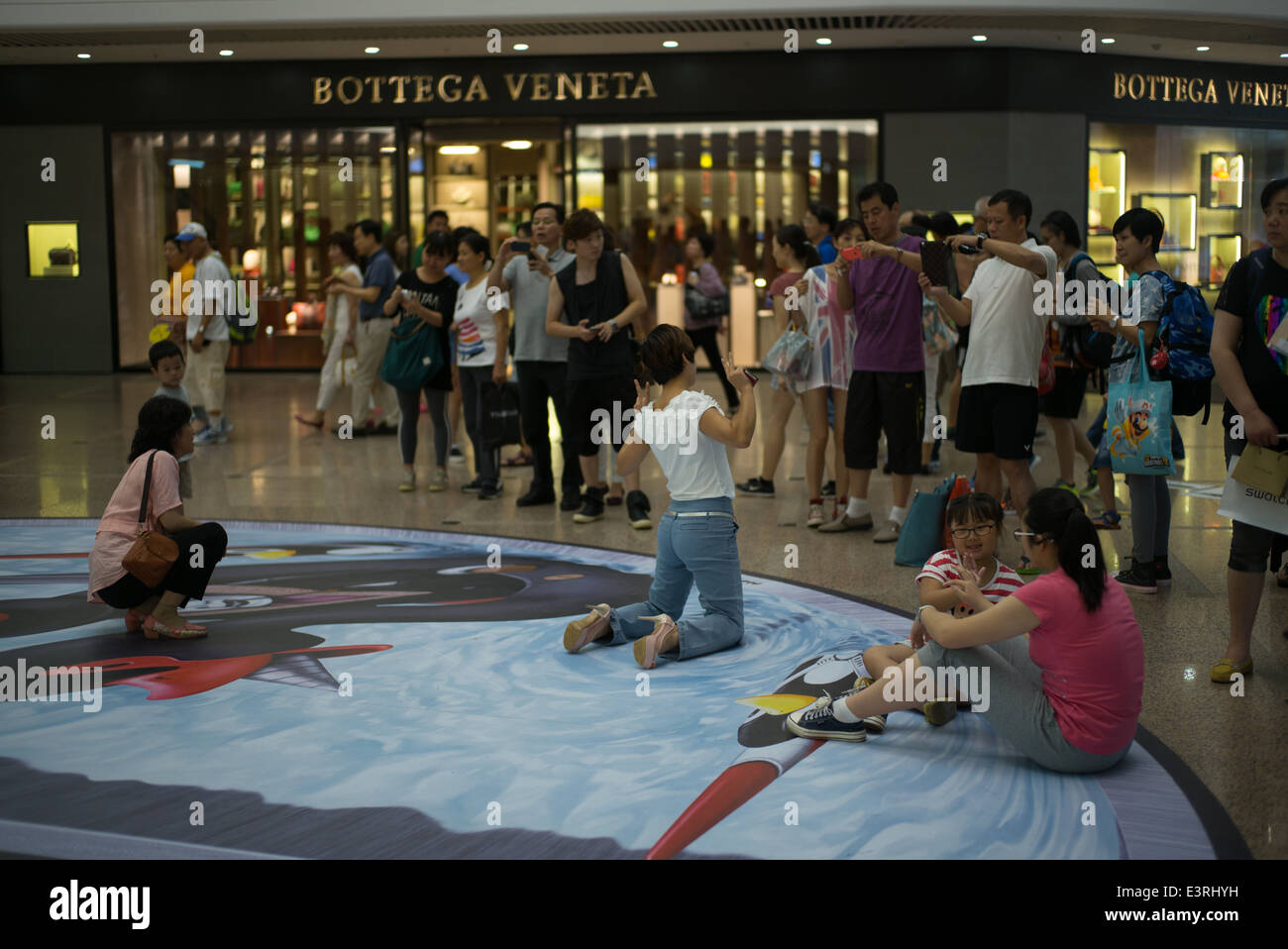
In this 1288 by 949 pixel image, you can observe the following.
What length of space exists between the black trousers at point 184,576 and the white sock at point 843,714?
8.28ft

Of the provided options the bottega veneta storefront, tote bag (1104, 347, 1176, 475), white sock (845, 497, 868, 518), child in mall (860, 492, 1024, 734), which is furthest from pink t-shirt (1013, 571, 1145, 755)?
the bottega veneta storefront

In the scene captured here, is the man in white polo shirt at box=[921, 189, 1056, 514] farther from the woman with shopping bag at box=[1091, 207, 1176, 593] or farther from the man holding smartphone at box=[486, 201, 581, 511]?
the man holding smartphone at box=[486, 201, 581, 511]

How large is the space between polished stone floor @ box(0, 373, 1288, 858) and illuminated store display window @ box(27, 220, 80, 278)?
3.54m

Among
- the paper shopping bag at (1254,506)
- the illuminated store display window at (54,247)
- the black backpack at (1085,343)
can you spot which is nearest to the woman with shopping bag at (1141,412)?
the black backpack at (1085,343)

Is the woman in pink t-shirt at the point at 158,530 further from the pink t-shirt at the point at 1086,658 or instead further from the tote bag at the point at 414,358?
the pink t-shirt at the point at 1086,658

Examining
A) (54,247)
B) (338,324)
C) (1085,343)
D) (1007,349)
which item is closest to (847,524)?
(1007,349)

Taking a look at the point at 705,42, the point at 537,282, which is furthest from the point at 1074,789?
the point at 705,42

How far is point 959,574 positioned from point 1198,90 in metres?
14.6

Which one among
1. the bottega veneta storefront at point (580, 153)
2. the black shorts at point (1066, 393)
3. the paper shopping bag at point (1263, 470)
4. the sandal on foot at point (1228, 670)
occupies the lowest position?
the sandal on foot at point (1228, 670)

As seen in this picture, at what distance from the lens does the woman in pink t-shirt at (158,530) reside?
16.8 ft

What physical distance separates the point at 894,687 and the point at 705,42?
40.5ft

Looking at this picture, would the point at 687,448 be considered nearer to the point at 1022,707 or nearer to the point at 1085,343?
the point at 1022,707

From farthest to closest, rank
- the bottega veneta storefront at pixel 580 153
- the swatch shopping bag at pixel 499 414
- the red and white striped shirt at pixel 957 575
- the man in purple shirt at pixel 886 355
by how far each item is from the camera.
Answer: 1. the bottega veneta storefront at pixel 580 153
2. the swatch shopping bag at pixel 499 414
3. the man in purple shirt at pixel 886 355
4. the red and white striped shirt at pixel 957 575
